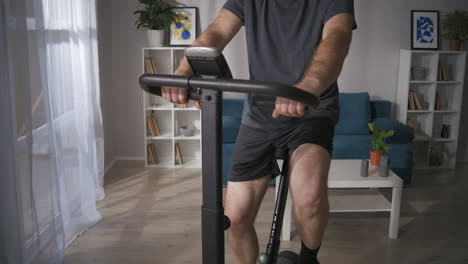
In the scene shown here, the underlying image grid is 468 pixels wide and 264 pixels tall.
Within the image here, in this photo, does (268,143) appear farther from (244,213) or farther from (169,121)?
(169,121)

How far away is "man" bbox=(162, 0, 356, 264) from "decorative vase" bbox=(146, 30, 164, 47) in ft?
9.90

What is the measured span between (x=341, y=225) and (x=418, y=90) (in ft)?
8.20

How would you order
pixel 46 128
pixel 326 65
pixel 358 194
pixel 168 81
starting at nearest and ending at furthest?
pixel 168 81
pixel 326 65
pixel 46 128
pixel 358 194

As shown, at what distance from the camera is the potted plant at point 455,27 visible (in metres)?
4.77

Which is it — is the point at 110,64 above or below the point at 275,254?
above

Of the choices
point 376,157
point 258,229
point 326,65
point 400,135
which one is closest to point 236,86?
point 326,65

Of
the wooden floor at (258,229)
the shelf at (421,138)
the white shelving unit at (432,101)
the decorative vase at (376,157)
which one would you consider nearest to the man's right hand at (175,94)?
the wooden floor at (258,229)

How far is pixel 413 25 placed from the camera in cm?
505

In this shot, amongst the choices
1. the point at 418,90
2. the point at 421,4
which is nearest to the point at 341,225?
the point at 418,90

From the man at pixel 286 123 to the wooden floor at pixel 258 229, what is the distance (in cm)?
114

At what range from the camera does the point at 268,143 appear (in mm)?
1761

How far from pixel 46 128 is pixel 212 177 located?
170 centimetres

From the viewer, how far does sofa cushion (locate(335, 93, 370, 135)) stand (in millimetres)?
4766

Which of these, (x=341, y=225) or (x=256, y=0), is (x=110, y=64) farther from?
(x=256, y=0)
